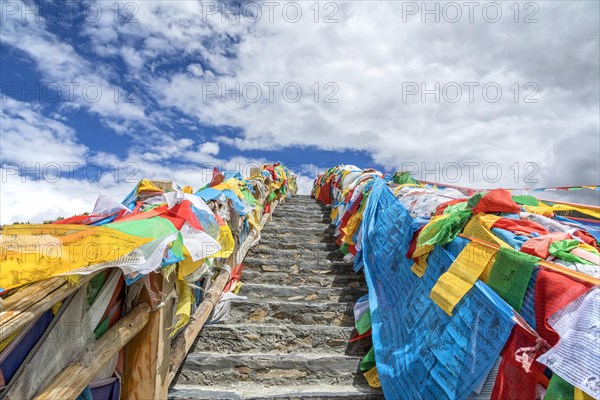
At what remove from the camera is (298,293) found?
4.46 m

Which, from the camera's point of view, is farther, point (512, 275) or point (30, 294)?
point (512, 275)

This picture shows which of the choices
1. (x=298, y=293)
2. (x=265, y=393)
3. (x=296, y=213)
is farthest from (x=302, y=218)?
Result: (x=265, y=393)

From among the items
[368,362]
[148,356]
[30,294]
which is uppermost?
[30,294]

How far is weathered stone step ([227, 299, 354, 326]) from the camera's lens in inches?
159

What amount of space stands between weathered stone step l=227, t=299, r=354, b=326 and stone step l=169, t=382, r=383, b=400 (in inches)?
34.0

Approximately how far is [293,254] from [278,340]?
6.73 feet

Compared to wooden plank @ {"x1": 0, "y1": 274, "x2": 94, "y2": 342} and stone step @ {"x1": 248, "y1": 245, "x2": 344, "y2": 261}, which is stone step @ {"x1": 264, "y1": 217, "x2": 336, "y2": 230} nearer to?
stone step @ {"x1": 248, "y1": 245, "x2": 344, "y2": 261}

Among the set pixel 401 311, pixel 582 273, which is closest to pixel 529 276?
pixel 582 273

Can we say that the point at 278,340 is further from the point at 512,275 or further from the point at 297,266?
the point at 512,275

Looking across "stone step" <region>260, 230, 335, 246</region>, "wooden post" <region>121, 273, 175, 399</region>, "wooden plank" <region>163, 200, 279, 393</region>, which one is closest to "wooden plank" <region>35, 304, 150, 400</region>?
"wooden post" <region>121, 273, 175, 399</region>

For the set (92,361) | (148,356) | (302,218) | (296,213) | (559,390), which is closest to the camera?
(559,390)

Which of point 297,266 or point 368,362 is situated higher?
point 297,266

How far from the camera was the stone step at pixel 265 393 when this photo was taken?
300 cm

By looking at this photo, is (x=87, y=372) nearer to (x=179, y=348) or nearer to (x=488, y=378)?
(x=179, y=348)
